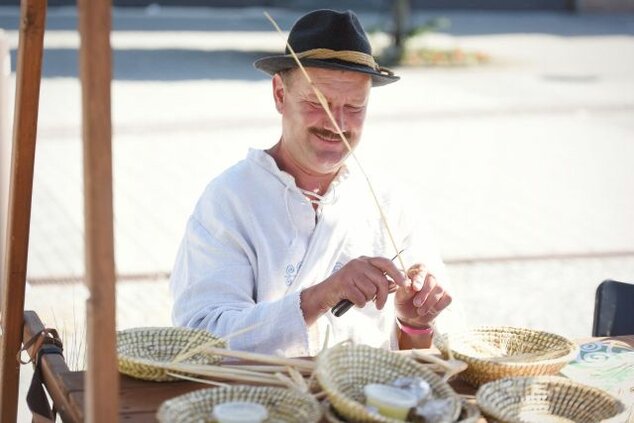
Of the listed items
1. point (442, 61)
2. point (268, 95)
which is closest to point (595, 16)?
point (442, 61)

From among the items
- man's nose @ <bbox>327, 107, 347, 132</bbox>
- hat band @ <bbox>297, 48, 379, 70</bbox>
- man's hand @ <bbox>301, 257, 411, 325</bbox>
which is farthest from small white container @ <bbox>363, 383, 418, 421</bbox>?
hat band @ <bbox>297, 48, 379, 70</bbox>

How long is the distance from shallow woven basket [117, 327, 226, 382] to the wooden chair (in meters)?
1.35

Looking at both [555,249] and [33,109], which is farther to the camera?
[555,249]

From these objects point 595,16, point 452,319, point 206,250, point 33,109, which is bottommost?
point 595,16

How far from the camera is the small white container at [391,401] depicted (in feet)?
6.07

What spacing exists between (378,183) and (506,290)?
113 inches

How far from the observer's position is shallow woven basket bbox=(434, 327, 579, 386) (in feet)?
7.13

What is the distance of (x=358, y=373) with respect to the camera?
1.99 meters

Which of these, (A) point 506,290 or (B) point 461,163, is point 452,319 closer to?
(A) point 506,290

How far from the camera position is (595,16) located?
21969mm

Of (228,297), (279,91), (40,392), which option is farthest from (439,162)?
(40,392)

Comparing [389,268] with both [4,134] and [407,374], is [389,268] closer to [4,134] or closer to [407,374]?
[407,374]

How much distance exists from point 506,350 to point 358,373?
0.53m

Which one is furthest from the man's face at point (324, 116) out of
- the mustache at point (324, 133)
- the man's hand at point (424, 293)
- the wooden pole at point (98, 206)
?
the wooden pole at point (98, 206)
